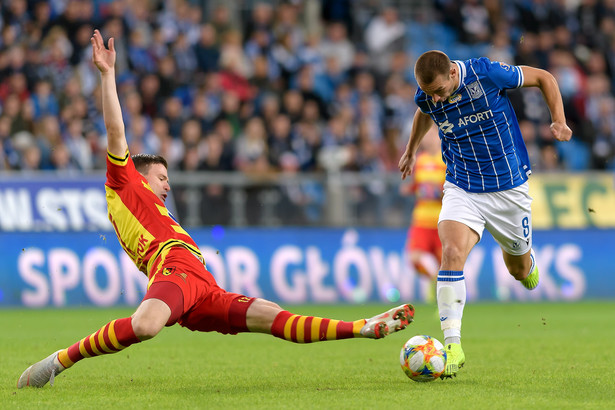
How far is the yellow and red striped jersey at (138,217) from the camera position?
21.2ft

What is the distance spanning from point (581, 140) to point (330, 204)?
19.7ft

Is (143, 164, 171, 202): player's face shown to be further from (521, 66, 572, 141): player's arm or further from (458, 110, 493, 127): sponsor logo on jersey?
(521, 66, 572, 141): player's arm

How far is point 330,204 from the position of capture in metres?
14.4

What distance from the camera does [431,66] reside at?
21.8 ft

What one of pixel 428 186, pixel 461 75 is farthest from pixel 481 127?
pixel 428 186

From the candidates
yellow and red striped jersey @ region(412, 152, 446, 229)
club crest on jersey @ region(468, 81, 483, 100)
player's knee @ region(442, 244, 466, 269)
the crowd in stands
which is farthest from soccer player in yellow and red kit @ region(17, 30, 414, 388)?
the crowd in stands

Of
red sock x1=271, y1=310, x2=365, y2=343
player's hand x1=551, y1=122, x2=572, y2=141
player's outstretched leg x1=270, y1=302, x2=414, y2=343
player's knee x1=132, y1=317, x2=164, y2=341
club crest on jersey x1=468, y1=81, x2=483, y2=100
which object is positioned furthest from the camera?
club crest on jersey x1=468, y1=81, x2=483, y2=100

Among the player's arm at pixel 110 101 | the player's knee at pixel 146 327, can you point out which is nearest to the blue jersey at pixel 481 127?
the player's arm at pixel 110 101

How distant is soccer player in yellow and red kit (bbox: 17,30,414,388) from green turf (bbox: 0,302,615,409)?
33cm

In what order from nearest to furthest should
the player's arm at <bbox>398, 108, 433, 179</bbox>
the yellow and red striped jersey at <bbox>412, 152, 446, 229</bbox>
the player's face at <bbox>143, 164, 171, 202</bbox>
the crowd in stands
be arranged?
the player's face at <bbox>143, 164, 171, 202</bbox>
the player's arm at <bbox>398, 108, 433, 179</bbox>
the yellow and red striped jersey at <bbox>412, 152, 446, 229</bbox>
the crowd in stands

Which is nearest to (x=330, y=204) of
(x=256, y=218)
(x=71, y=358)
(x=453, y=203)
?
(x=256, y=218)

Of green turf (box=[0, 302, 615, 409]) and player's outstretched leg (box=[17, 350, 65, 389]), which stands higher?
player's outstretched leg (box=[17, 350, 65, 389])

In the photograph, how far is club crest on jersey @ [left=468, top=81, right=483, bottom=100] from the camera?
7.04 m

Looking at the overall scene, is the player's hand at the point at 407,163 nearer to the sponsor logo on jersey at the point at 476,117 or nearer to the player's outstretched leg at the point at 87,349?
the sponsor logo on jersey at the point at 476,117
